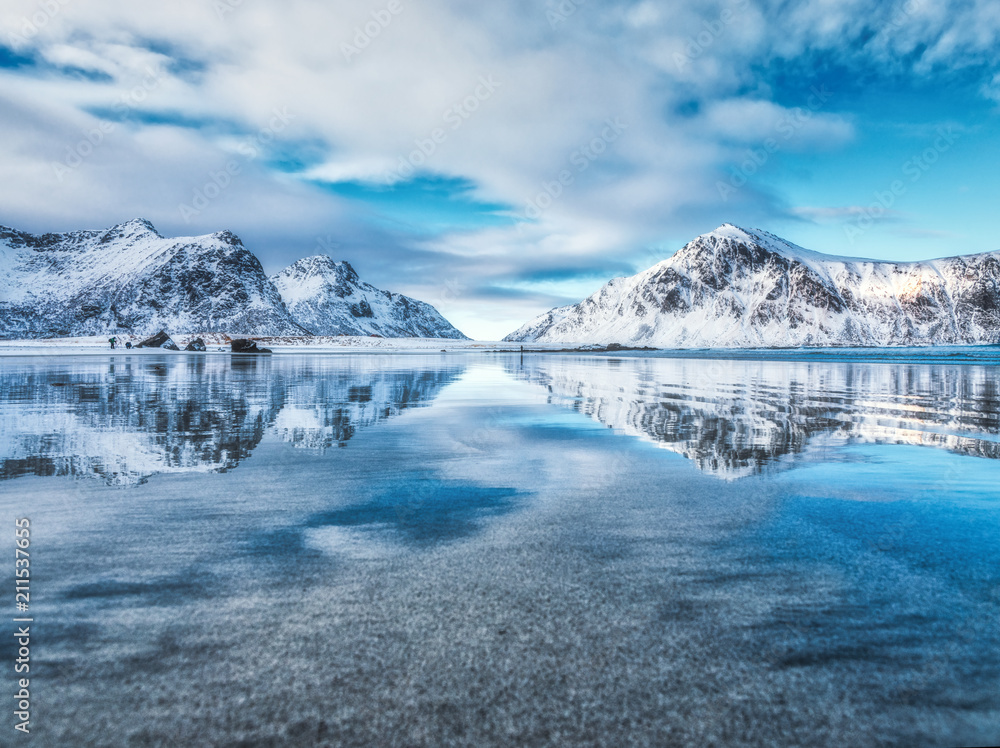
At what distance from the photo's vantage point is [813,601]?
126 inches

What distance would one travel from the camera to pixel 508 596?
127 inches

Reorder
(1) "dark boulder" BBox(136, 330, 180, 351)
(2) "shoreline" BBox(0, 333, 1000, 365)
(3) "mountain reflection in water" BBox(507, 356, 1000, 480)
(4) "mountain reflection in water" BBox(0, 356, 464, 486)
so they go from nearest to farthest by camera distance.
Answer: (4) "mountain reflection in water" BBox(0, 356, 464, 486), (3) "mountain reflection in water" BBox(507, 356, 1000, 480), (2) "shoreline" BBox(0, 333, 1000, 365), (1) "dark boulder" BBox(136, 330, 180, 351)

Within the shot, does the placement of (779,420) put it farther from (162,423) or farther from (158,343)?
(158,343)

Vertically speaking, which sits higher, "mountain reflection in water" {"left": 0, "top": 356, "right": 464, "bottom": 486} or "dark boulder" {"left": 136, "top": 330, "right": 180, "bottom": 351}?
"dark boulder" {"left": 136, "top": 330, "right": 180, "bottom": 351}

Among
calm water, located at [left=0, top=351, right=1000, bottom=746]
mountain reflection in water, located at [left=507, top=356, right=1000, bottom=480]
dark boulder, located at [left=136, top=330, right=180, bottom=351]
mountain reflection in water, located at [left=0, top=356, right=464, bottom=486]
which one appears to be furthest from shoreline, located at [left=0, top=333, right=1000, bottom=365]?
calm water, located at [left=0, top=351, right=1000, bottom=746]

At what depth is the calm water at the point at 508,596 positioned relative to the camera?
2236 millimetres

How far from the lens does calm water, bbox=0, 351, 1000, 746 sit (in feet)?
7.34

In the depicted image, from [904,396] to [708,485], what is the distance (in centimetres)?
1518

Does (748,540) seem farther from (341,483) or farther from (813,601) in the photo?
(341,483)

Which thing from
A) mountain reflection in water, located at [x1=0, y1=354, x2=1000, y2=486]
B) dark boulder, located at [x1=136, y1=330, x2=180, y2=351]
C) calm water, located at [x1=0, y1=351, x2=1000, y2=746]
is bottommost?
calm water, located at [x1=0, y1=351, x2=1000, y2=746]

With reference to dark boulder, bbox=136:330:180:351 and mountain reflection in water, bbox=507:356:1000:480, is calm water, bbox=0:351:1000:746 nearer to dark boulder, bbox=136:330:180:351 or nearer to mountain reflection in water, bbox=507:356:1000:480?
mountain reflection in water, bbox=507:356:1000:480

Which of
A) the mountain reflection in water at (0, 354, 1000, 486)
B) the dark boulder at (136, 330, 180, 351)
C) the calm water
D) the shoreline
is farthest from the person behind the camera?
the dark boulder at (136, 330, 180, 351)

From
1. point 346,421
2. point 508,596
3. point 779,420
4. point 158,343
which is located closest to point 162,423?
point 346,421

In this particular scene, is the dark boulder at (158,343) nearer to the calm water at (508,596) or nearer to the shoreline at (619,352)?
the shoreline at (619,352)
